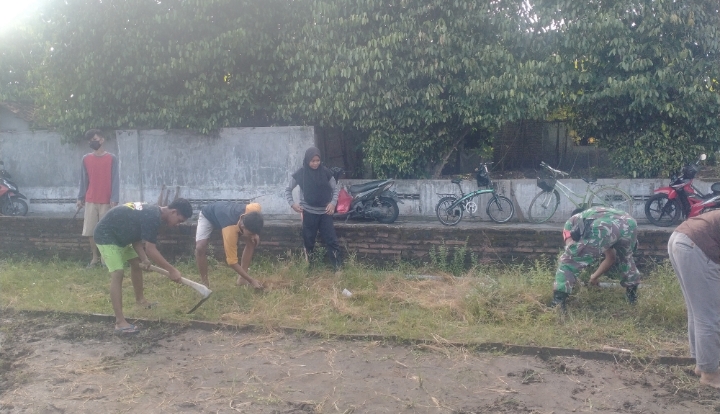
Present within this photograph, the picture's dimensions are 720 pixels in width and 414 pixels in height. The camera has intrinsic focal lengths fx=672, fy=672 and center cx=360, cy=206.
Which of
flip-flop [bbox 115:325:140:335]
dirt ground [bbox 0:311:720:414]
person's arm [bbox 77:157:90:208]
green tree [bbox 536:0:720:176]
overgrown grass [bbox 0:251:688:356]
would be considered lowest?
dirt ground [bbox 0:311:720:414]

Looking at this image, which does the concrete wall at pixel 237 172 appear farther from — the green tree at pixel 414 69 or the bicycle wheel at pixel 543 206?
the green tree at pixel 414 69

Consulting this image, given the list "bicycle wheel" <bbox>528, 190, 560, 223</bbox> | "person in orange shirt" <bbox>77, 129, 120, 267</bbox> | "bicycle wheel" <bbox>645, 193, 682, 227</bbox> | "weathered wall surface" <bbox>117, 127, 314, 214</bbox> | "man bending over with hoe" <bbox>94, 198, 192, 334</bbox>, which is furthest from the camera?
"weathered wall surface" <bbox>117, 127, 314, 214</bbox>

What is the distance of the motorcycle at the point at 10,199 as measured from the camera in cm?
1238

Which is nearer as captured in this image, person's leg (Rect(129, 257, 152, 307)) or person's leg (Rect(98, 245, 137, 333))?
person's leg (Rect(98, 245, 137, 333))

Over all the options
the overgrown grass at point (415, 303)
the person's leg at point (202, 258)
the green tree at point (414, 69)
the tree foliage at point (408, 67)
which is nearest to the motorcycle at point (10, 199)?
the tree foliage at point (408, 67)

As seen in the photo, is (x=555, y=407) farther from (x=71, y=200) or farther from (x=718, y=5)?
(x=71, y=200)

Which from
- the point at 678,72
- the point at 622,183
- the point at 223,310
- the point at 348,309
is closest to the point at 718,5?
the point at 678,72

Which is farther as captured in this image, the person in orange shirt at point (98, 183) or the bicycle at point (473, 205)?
the bicycle at point (473, 205)

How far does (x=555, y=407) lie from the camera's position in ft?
15.1

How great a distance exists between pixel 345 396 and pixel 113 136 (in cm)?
856

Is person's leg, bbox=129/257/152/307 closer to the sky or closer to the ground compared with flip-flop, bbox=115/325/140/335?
closer to the sky

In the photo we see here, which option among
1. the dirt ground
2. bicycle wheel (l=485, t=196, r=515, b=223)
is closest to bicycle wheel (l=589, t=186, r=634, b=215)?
bicycle wheel (l=485, t=196, r=515, b=223)

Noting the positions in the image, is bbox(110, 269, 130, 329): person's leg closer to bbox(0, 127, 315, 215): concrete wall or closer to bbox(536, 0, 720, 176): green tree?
bbox(0, 127, 315, 215): concrete wall

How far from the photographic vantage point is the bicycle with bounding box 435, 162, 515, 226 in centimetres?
1003
